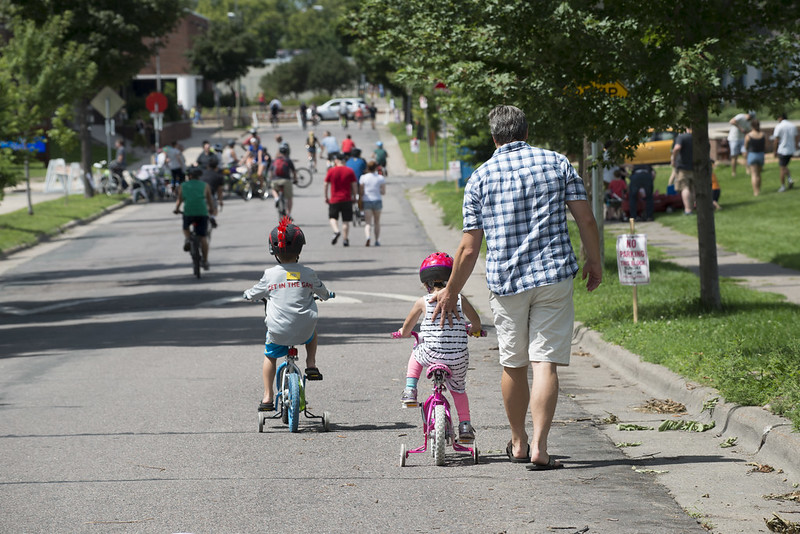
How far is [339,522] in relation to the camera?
6012 mm

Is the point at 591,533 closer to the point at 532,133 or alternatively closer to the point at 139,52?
the point at 532,133

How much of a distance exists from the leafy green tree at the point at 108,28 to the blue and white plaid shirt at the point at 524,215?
33.8m

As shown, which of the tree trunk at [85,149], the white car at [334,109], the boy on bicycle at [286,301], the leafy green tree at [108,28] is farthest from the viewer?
the white car at [334,109]

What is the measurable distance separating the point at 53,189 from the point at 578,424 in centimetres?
3684

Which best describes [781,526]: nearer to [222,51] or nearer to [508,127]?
[508,127]

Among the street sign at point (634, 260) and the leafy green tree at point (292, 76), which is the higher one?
the leafy green tree at point (292, 76)

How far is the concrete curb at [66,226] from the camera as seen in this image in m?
26.0

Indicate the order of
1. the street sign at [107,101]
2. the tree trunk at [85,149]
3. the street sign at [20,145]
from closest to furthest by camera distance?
the street sign at [20,145] → the street sign at [107,101] → the tree trunk at [85,149]

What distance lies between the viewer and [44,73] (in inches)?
1222

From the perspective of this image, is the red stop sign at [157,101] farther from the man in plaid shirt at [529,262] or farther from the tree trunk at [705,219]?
the man in plaid shirt at [529,262]

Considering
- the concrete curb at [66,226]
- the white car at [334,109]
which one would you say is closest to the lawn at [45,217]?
the concrete curb at [66,226]

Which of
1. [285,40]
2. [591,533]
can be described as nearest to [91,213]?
[591,533]

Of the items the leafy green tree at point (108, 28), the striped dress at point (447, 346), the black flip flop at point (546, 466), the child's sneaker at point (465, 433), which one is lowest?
the black flip flop at point (546, 466)

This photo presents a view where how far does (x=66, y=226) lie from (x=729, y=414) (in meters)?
25.6
